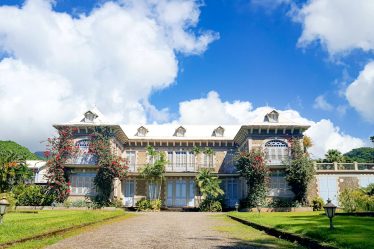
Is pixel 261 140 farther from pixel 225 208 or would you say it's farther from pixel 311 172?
pixel 225 208

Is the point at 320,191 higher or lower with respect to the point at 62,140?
lower

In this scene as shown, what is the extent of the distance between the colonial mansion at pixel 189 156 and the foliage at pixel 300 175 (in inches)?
44.9

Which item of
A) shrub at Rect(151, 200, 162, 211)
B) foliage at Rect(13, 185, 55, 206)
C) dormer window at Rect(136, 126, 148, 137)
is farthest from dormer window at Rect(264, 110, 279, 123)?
foliage at Rect(13, 185, 55, 206)

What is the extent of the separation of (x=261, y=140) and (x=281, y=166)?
118 inches

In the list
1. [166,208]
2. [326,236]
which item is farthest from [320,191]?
[326,236]

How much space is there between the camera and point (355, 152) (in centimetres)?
8650

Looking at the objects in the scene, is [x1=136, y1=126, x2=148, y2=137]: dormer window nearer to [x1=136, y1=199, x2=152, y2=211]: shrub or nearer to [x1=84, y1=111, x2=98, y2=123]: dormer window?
[x1=84, y1=111, x2=98, y2=123]: dormer window

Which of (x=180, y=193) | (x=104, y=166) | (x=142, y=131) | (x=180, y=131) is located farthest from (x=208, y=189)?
(x=142, y=131)

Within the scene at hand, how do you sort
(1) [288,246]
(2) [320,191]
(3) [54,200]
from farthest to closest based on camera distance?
(2) [320,191], (3) [54,200], (1) [288,246]

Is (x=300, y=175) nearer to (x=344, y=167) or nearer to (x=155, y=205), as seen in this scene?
(x=344, y=167)

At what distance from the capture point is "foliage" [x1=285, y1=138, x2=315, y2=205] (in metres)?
32.3

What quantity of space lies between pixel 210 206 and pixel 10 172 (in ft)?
57.6

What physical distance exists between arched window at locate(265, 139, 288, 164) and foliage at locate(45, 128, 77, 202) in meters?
17.9

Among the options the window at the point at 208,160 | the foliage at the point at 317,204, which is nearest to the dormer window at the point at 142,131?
the window at the point at 208,160
